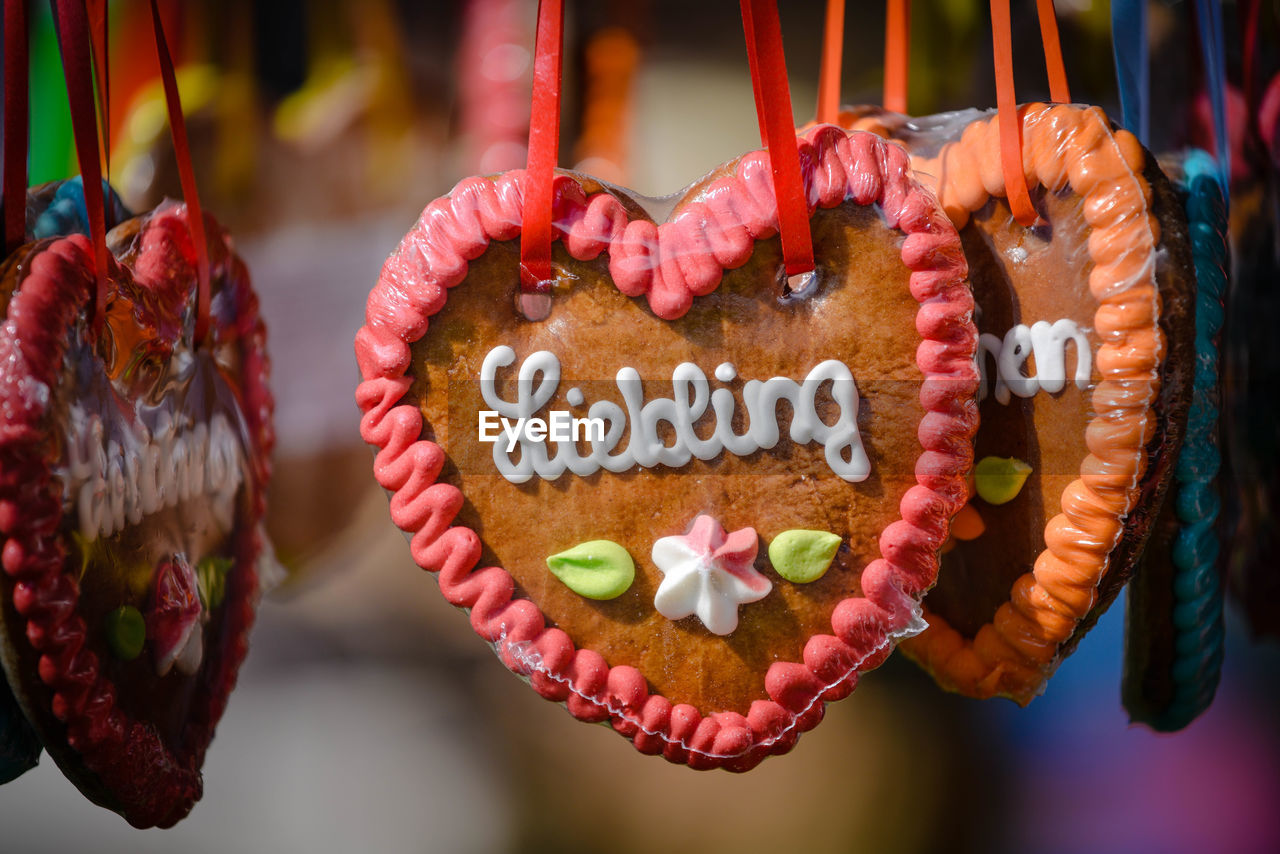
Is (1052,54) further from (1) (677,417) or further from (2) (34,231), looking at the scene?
(2) (34,231)

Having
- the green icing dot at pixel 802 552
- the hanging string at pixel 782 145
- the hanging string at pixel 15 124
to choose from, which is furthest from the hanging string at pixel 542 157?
the hanging string at pixel 15 124

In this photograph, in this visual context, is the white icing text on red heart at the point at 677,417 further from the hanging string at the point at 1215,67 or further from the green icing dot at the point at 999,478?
the hanging string at the point at 1215,67

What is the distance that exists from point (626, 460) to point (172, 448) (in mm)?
364

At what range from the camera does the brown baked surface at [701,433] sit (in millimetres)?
560

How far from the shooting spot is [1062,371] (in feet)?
1.96

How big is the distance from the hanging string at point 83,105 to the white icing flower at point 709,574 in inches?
16.6

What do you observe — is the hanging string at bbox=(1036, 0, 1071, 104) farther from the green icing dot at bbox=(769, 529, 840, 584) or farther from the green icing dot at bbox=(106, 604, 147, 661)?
the green icing dot at bbox=(106, 604, 147, 661)

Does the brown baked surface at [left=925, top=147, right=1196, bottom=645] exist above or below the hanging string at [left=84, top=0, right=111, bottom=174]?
below

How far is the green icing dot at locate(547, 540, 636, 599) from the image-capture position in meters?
0.57

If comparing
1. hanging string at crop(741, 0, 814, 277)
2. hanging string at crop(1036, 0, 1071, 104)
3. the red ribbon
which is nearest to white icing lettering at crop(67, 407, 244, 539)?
hanging string at crop(741, 0, 814, 277)

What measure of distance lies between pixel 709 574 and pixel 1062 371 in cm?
29

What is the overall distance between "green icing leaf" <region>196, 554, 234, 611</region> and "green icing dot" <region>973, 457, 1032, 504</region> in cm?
62

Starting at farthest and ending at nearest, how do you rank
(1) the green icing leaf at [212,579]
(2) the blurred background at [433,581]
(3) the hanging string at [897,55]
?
(2) the blurred background at [433,581], (3) the hanging string at [897,55], (1) the green icing leaf at [212,579]

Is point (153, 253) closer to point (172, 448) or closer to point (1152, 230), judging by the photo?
point (172, 448)
